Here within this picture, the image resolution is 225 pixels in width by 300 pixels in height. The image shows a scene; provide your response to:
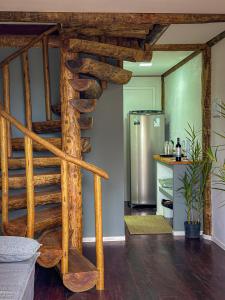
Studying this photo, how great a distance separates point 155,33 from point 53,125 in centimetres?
160

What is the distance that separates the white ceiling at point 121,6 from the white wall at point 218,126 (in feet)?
2.91

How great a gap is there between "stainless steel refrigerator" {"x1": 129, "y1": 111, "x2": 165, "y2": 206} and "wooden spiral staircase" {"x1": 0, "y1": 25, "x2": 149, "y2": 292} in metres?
2.63

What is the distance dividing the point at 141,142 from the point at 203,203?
2224mm

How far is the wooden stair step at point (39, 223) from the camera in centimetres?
362

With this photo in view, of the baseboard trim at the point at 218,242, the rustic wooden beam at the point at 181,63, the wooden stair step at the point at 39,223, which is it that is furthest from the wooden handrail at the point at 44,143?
the rustic wooden beam at the point at 181,63

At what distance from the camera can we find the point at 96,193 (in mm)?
3584

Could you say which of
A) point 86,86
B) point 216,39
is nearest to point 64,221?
point 86,86

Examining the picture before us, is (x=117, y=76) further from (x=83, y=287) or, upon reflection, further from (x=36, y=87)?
(x=83, y=287)

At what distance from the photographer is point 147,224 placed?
5941 millimetres

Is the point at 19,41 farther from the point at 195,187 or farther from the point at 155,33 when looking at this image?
the point at 195,187

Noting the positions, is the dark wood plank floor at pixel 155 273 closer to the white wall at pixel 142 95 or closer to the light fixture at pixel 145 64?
the light fixture at pixel 145 64

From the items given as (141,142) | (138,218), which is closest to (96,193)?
(138,218)

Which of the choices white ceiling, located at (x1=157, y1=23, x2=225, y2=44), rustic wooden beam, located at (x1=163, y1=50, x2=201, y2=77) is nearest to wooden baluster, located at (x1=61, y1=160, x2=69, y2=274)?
white ceiling, located at (x1=157, y1=23, x2=225, y2=44)

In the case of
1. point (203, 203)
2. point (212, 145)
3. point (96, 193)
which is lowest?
point (203, 203)
